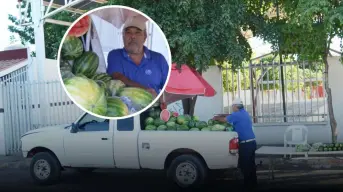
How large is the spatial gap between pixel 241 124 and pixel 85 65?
205 inches

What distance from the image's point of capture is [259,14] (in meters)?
11.1

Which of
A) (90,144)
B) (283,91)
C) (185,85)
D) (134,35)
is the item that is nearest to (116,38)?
(134,35)

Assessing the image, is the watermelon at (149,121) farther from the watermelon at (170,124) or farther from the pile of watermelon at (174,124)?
the watermelon at (170,124)

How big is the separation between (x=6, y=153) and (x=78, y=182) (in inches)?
185

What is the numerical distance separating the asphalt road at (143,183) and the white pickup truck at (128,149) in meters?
0.32

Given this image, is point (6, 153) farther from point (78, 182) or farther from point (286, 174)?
point (286, 174)

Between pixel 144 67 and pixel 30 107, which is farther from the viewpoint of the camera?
pixel 30 107

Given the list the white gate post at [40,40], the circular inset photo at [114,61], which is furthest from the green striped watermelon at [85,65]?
the white gate post at [40,40]

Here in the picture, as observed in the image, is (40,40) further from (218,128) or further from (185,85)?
(218,128)

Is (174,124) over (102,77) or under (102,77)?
under

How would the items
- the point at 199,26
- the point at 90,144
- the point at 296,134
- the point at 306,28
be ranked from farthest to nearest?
the point at 296,134 < the point at 199,26 < the point at 306,28 < the point at 90,144

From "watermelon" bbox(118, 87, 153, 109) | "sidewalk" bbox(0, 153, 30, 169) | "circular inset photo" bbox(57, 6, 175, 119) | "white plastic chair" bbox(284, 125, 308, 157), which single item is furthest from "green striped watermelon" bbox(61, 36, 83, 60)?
"sidewalk" bbox(0, 153, 30, 169)

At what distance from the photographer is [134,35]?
136 inches

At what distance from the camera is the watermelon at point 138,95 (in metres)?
3.55
